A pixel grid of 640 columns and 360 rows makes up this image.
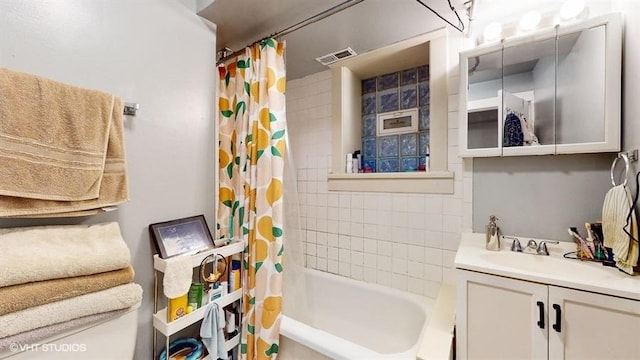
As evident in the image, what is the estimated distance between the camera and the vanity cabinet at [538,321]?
35.4 inches

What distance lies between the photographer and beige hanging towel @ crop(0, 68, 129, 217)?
0.76 m

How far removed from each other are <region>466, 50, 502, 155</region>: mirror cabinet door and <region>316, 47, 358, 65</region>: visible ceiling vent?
808mm

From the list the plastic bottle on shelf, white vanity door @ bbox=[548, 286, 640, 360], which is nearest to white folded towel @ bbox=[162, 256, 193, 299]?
the plastic bottle on shelf

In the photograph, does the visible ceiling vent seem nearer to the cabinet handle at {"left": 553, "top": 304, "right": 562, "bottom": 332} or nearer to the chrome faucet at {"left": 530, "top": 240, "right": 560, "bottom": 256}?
the chrome faucet at {"left": 530, "top": 240, "right": 560, "bottom": 256}

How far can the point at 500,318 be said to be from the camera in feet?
3.55

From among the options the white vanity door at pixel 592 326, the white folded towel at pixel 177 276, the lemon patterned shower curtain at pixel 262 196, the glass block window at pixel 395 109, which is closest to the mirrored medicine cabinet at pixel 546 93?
the glass block window at pixel 395 109

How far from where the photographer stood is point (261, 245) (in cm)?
147

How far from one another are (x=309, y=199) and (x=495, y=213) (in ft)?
4.63

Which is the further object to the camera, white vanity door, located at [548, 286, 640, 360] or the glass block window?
the glass block window

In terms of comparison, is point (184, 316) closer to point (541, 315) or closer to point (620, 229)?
point (541, 315)

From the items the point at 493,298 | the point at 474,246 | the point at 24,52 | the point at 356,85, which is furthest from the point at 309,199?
the point at 24,52

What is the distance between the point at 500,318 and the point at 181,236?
57.5 inches

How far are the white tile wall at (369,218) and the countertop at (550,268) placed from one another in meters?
0.23

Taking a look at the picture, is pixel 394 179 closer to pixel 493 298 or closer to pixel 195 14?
pixel 493 298
